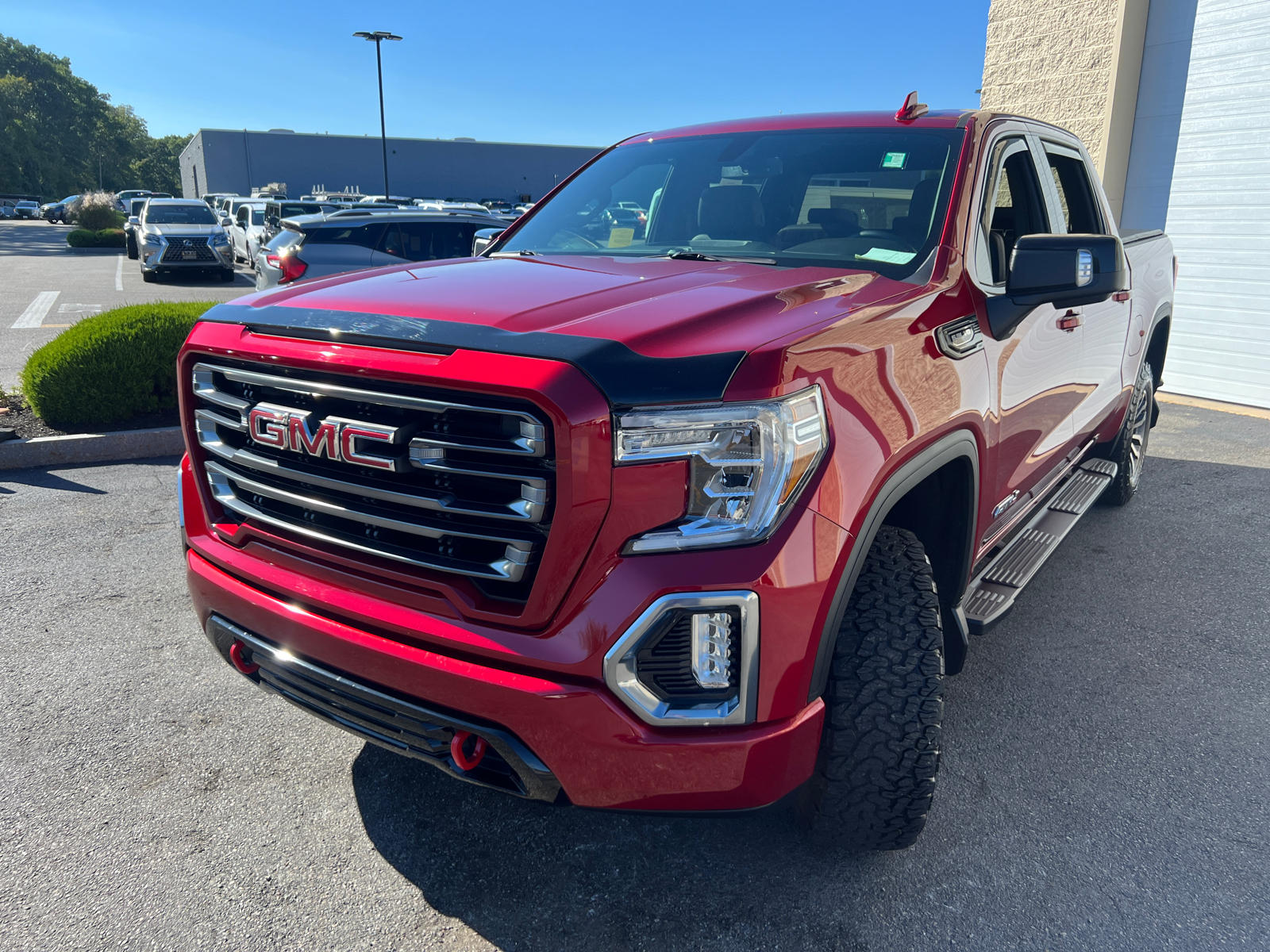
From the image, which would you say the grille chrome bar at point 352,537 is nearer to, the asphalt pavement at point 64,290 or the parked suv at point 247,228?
the asphalt pavement at point 64,290

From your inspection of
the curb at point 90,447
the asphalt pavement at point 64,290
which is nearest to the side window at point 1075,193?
the curb at point 90,447

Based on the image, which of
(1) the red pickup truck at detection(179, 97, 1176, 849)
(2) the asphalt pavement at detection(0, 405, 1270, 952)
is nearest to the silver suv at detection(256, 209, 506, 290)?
A: (2) the asphalt pavement at detection(0, 405, 1270, 952)

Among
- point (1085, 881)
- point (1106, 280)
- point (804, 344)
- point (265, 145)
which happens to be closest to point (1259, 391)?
point (1106, 280)

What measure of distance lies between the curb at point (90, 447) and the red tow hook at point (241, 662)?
4.18m

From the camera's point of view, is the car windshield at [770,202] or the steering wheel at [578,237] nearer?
the car windshield at [770,202]

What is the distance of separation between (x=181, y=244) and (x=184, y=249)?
0.11 metres

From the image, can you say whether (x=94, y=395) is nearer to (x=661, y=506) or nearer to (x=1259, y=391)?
Result: (x=661, y=506)

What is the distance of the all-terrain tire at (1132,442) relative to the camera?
16.5 ft

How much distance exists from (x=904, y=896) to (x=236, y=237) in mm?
24391

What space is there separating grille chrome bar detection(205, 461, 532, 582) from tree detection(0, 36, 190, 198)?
91191 mm

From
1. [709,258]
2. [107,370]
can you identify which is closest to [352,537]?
[709,258]

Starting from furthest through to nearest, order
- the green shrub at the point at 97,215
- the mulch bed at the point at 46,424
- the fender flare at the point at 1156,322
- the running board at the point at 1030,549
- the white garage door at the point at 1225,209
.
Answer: the green shrub at the point at 97,215, the white garage door at the point at 1225,209, the mulch bed at the point at 46,424, the fender flare at the point at 1156,322, the running board at the point at 1030,549

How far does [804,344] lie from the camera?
6.03ft

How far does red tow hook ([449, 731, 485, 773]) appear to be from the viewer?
1.88m
